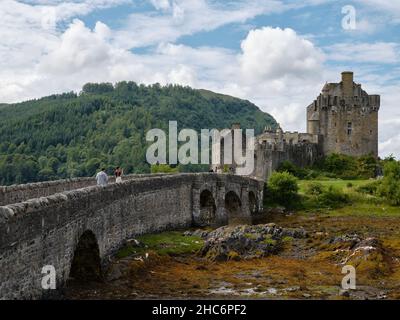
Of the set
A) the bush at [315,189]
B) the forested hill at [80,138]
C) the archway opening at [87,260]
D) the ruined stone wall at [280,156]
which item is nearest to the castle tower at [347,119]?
the ruined stone wall at [280,156]

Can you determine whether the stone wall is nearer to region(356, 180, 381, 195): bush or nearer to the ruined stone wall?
region(356, 180, 381, 195): bush

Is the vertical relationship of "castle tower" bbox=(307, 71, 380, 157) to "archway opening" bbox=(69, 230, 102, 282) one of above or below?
above

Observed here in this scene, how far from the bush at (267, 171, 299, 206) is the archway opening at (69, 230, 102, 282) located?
114 ft

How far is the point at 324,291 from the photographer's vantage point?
67.5ft

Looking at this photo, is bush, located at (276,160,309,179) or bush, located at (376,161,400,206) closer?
bush, located at (376,161,400,206)

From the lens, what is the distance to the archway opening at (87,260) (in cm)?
1911

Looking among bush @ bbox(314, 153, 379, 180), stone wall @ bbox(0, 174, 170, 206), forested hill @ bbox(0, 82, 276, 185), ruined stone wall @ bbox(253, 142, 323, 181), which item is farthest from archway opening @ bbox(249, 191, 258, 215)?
forested hill @ bbox(0, 82, 276, 185)

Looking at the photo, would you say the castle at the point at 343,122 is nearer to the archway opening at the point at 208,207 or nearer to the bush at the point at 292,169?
→ the bush at the point at 292,169

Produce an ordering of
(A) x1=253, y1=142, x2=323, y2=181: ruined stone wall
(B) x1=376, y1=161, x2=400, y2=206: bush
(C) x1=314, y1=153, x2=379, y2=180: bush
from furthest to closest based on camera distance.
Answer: (C) x1=314, y1=153, x2=379, y2=180: bush < (A) x1=253, y1=142, x2=323, y2=181: ruined stone wall < (B) x1=376, y1=161, x2=400, y2=206: bush

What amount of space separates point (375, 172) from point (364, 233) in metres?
28.0

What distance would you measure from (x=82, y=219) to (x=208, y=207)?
23823mm

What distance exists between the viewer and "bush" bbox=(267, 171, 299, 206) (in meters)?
52.9

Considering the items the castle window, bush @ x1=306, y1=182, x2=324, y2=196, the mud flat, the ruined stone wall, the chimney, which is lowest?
the mud flat
